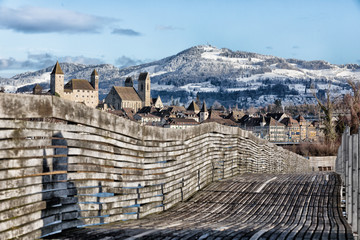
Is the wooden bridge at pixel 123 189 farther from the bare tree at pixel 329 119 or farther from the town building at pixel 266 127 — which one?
the town building at pixel 266 127

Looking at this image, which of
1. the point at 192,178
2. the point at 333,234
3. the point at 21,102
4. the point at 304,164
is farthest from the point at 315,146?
the point at 21,102

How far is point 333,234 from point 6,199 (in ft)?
18.3

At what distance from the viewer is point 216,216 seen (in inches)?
452

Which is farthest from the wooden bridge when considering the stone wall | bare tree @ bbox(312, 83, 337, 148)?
bare tree @ bbox(312, 83, 337, 148)

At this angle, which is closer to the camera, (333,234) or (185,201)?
(333,234)

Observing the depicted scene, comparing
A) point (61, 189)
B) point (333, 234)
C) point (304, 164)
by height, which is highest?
point (61, 189)

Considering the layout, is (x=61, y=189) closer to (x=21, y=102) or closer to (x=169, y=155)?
(x=21, y=102)

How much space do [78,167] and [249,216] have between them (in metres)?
4.52

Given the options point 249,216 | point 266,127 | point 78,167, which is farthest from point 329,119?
point 266,127

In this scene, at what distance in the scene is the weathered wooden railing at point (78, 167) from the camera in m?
7.24

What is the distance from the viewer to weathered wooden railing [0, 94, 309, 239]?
7.24 metres

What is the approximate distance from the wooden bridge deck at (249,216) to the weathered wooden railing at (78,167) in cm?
36

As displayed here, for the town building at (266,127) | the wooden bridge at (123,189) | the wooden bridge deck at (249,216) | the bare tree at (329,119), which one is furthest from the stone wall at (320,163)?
the town building at (266,127)

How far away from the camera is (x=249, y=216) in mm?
11523
